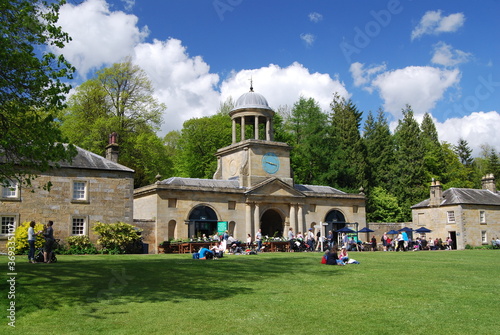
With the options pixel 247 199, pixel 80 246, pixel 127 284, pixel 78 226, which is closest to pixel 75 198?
pixel 78 226

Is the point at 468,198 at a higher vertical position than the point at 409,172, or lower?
lower

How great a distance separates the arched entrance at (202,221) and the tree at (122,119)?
40.2 ft

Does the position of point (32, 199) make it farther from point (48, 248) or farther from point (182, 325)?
point (182, 325)

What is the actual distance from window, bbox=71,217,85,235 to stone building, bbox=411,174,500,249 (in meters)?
34.9

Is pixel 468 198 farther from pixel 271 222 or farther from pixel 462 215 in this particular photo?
pixel 271 222

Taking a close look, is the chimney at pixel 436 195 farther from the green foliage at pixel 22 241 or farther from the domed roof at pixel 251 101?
the green foliage at pixel 22 241

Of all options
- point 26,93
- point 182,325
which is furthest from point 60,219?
point 182,325

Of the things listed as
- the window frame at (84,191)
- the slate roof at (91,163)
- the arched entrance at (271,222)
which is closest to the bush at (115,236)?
the window frame at (84,191)

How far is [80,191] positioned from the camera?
31312 millimetres

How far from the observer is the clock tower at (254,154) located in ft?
142

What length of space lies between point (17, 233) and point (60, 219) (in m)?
3.60

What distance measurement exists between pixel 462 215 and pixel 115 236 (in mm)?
33741

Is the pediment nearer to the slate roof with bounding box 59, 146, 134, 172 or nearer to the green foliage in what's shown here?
the slate roof with bounding box 59, 146, 134, 172

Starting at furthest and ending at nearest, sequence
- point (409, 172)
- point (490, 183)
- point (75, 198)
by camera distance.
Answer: point (409, 172), point (490, 183), point (75, 198)
